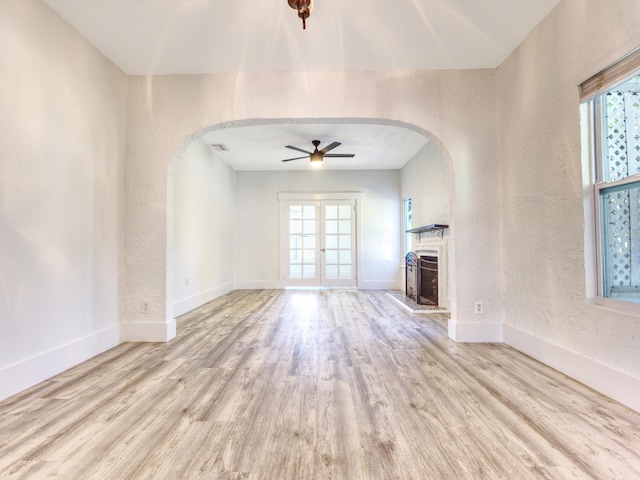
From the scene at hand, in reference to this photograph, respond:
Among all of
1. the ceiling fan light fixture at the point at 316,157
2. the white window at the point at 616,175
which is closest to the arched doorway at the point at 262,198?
the ceiling fan light fixture at the point at 316,157

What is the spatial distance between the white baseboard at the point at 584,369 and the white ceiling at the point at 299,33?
2426 millimetres

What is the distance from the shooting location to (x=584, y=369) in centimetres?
204

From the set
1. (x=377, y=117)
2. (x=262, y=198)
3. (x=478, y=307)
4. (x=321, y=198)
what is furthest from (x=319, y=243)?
(x=478, y=307)

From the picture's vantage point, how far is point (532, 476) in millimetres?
1224

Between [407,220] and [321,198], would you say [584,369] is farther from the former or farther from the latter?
[321,198]

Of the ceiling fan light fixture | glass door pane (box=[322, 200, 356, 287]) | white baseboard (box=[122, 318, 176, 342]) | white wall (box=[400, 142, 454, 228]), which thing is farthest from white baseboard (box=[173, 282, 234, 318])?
white wall (box=[400, 142, 454, 228])

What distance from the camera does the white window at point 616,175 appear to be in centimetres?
184

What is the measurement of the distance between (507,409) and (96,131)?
3.57 m

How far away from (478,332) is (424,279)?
2361mm

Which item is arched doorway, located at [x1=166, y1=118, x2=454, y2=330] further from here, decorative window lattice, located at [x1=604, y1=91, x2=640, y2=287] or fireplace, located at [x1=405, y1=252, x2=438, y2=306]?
decorative window lattice, located at [x1=604, y1=91, x2=640, y2=287]

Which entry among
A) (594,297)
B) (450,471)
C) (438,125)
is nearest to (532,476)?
(450,471)

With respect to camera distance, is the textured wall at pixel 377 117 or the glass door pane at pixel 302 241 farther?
the glass door pane at pixel 302 241

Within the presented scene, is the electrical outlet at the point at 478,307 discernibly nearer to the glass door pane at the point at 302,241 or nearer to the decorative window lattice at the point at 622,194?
the decorative window lattice at the point at 622,194

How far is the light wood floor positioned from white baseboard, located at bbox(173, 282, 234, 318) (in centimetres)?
142
